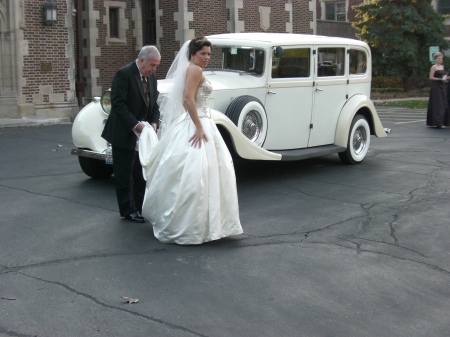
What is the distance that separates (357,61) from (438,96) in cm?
609

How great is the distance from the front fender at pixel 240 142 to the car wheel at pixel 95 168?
1958mm

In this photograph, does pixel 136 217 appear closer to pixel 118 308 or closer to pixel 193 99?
pixel 193 99

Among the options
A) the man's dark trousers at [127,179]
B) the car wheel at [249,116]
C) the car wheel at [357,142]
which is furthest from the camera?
the car wheel at [357,142]

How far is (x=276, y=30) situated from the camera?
1076 inches

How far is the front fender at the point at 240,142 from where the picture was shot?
8.24m

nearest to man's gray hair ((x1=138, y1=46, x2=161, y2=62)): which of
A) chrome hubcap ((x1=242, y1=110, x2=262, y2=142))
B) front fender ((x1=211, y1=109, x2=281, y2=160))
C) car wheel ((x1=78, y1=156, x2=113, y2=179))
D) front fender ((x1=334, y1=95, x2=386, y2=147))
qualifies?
front fender ((x1=211, y1=109, x2=281, y2=160))

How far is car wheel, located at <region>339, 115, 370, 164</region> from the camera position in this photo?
10539 mm

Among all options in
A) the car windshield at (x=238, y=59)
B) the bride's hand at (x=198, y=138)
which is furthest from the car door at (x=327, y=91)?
the bride's hand at (x=198, y=138)

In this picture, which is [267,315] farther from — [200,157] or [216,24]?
[216,24]

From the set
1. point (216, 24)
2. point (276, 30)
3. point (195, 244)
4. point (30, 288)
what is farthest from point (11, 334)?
point (276, 30)

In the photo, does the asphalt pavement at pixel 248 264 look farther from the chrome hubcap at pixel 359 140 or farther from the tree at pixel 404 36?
the tree at pixel 404 36

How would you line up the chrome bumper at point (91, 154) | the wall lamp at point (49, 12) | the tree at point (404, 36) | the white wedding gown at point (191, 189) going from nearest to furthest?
1. the white wedding gown at point (191, 189)
2. the chrome bumper at point (91, 154)
3. the wall lamp at point (49, 12)
4. the tree at point (404, 36)

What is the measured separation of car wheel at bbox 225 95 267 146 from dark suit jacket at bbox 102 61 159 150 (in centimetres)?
202

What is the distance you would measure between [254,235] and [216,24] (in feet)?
65.1
